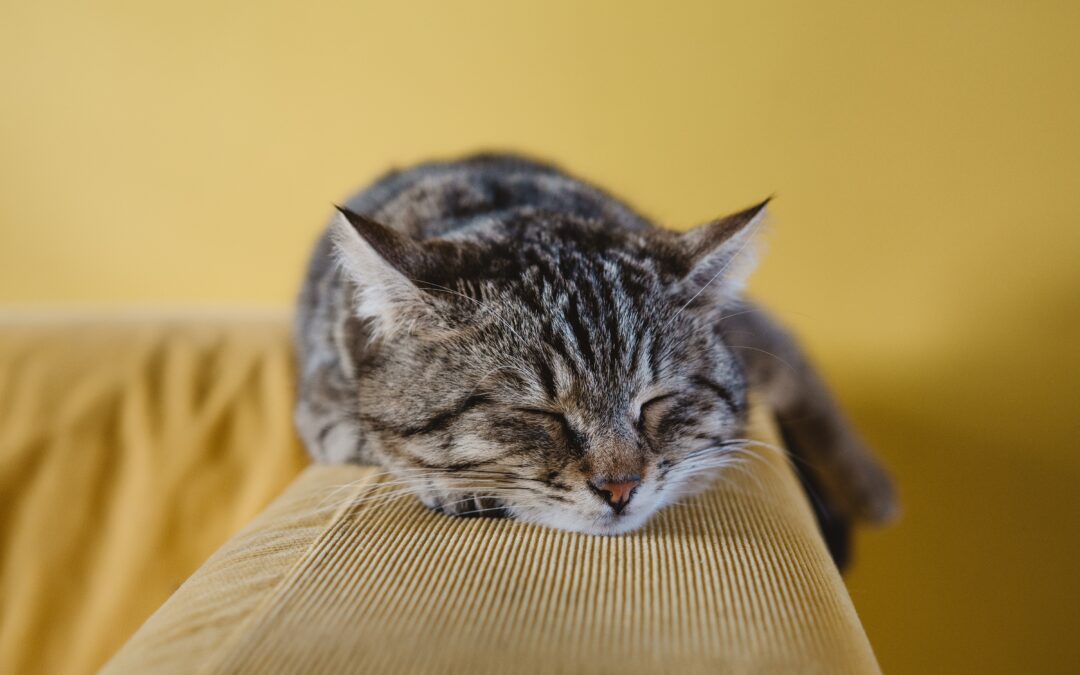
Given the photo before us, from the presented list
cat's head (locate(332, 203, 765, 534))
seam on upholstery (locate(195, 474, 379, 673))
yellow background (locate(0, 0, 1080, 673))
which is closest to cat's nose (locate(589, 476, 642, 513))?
cat's head (locate(332, 203, 765, 534))

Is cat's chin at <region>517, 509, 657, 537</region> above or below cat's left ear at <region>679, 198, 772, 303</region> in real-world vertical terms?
below

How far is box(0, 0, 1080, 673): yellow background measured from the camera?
1.50 meters

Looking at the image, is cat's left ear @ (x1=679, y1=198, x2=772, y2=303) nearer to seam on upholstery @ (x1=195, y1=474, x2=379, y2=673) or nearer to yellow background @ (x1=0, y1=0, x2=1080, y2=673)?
seam on upholstery @ (x1=195, y1=474, x2=379, y2=673)

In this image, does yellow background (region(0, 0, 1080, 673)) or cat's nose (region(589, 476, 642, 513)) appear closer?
cat's nose (region(589, 476, 642, 513))

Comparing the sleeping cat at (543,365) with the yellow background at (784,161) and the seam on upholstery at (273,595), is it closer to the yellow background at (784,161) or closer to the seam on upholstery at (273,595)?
the seam on upholstery at (273,595)

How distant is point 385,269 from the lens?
0.77 m

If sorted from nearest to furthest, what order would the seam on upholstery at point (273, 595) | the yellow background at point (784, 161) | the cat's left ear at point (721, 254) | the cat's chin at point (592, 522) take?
the seam on upholstery at point (273, 595) < the cat's chin at point (592, 522) < the cat's left ear at point (721, 254) < the yellow background at point (784, 161)

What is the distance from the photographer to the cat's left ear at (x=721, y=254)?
0.86m

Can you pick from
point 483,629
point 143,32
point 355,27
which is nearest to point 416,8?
point 355,27

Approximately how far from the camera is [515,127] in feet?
5.67

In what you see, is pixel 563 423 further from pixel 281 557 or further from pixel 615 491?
pixel 281 557

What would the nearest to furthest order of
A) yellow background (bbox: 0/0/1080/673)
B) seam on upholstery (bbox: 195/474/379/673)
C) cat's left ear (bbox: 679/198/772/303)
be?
seam on upholstery (bbox: 195/474/379/673), cat's left ear (bbox: 679/198/772/303), yellow background (bbox: 0/0/1080/673)

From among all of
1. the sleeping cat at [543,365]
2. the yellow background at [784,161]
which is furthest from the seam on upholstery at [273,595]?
the yellow background at [784,161]

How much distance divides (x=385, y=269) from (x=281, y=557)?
314 millimetres
